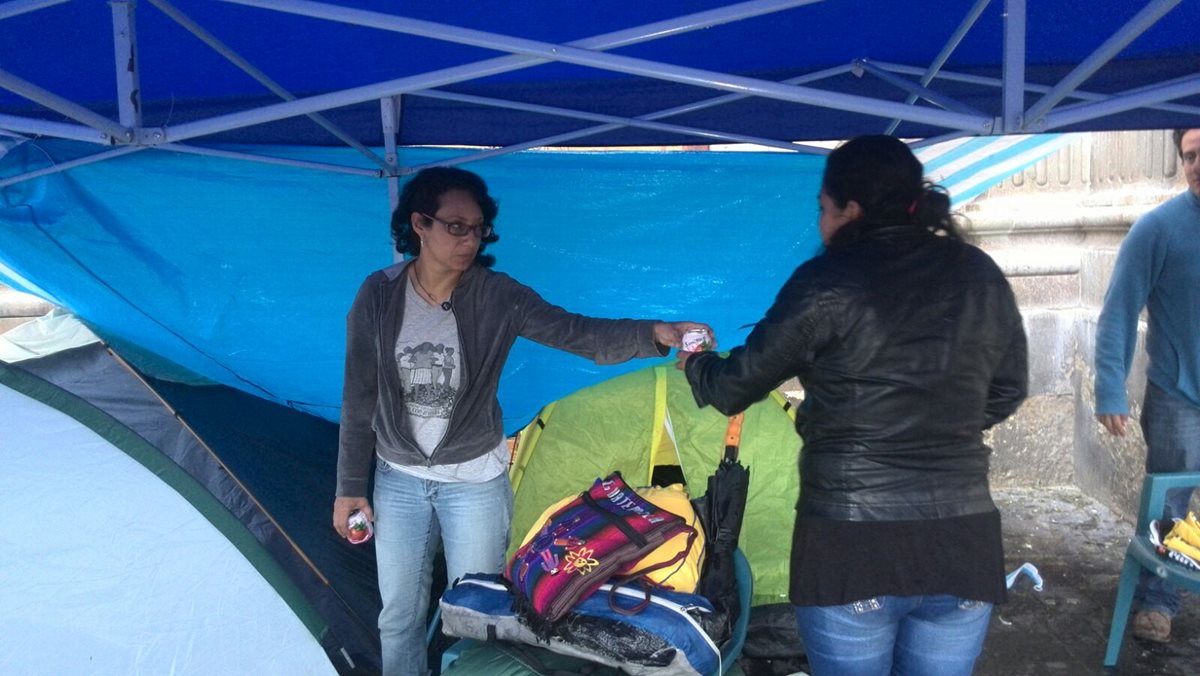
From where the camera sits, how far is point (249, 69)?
2580 mm

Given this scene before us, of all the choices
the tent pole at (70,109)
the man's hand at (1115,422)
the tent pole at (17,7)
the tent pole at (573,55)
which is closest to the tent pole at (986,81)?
the tent pole at (573,55)

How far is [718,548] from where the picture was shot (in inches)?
90.5

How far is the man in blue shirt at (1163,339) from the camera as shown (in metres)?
3.22

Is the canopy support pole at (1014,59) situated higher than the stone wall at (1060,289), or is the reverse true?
the canopy support pole at (1014,59)

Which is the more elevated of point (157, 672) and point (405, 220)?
point (405, 220)

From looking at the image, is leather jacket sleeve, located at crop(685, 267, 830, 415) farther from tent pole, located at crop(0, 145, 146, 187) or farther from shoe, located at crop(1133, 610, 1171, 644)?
shoe, located at crop(1133, 610, 1171, 644)

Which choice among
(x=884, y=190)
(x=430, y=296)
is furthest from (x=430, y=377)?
(x=884, y=190)

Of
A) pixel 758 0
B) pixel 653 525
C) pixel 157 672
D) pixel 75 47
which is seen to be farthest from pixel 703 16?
pixel 157 672

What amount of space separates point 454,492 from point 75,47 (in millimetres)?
1557

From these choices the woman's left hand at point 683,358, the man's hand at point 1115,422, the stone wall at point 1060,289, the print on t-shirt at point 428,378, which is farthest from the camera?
the stone wall at point 1060,289

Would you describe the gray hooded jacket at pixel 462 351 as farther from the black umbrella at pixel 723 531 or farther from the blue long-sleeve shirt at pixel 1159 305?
the blue long-sleeve shirt at pixel 1159 305

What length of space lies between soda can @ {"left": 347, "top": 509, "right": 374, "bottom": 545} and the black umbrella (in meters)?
0.87

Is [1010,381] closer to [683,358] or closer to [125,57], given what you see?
[683,358]

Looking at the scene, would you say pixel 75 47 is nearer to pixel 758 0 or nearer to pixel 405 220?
pixel 405 220
